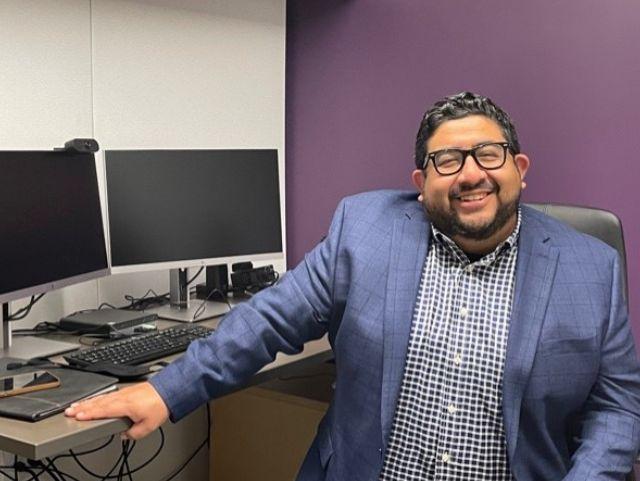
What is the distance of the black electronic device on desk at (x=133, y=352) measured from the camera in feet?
6.32

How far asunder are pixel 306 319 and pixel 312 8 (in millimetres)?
1649

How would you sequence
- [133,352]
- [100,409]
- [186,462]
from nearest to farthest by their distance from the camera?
[100,409] → [133,352] → [186,462]

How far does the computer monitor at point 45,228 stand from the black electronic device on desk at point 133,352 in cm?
14

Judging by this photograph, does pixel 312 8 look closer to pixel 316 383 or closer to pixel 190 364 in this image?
pixel 316 383

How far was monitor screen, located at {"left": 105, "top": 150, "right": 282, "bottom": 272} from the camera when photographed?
7.98 ft

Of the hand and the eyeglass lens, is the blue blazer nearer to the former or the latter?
the hand

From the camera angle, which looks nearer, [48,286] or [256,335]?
[256,335]

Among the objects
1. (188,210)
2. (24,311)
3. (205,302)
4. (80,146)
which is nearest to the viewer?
(80,146)

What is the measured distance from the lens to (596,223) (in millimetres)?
2096

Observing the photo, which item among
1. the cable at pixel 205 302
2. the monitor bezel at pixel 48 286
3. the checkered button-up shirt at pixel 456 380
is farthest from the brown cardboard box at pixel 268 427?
the checkered button-up shirt at pixel 456 380

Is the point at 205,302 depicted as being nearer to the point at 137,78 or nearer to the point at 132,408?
the point at 137,78

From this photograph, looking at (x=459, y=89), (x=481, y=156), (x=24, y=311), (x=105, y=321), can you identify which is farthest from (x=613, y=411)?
(x=24, y=311)

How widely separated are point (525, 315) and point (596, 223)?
421 millimetres

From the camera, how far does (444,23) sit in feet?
9.57
